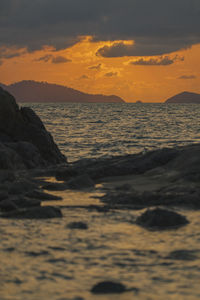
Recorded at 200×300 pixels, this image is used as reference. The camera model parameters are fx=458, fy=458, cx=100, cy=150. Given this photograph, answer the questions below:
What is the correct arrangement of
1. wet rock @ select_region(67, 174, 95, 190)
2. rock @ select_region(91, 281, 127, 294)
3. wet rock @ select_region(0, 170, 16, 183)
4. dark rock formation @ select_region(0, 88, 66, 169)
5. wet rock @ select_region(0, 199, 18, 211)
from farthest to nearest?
dark rock formation @ select_region(0, 88, 66, 169) < wet rock @ select_region(0, 170, 16, 183) < wet rock @ select_region(67, 174, 95, 190) < wet rock @ select_region(0, 199, 18, 211) < rock @ select_region(91, 281, 127, 294)

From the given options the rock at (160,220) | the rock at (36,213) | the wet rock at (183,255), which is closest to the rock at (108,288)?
the wet rock at (183,255)

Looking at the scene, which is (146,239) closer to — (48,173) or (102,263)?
(102,263)

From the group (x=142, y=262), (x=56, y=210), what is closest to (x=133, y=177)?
(x=56, y=210)

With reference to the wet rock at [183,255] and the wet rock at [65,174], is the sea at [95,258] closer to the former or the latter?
the wet rock at [183,255]

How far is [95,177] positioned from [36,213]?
6028 millimetres

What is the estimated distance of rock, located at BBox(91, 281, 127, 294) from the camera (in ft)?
18.2

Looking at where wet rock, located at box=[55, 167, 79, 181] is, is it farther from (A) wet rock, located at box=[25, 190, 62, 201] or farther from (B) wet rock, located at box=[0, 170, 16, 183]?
(A) wet rock, located at box=[25, 190, 62, 201]

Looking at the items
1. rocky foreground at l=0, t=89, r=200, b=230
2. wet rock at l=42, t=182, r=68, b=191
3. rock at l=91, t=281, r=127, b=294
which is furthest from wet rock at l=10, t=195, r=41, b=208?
rock at l=91, t=281, r=127, b=294

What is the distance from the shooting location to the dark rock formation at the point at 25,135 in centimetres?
1945

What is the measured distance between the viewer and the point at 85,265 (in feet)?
21.3

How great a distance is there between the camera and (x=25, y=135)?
70.2ft

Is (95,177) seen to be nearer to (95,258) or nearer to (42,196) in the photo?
(42,196)

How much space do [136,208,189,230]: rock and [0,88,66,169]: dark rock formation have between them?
36.1 feet

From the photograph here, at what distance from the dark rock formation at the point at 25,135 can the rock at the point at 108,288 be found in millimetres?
13822
